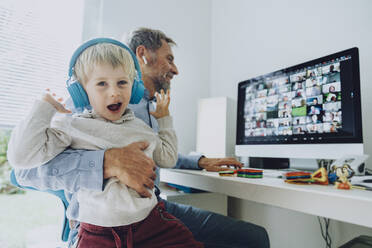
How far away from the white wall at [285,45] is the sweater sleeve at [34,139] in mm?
1491

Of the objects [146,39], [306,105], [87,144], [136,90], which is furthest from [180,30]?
[87,144]

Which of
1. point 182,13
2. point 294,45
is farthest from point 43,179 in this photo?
point 182,13

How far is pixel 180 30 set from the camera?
234 centimetres

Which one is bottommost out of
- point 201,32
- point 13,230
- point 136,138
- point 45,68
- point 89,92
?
point 13,230

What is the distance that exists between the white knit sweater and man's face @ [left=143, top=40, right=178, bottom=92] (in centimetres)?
54

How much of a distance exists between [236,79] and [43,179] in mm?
1802

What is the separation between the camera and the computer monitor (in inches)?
40.2

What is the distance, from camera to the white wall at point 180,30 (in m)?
1.91

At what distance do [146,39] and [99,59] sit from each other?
2.08 ft

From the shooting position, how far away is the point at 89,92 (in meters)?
0.77

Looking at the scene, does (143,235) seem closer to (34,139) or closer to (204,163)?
(34,139)

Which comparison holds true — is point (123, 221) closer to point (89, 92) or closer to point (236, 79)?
point (89, 92)

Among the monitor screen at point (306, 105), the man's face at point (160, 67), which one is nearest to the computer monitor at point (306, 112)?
the monitor screen at point (306, 105)

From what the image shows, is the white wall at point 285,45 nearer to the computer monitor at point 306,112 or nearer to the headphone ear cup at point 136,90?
the computer monitor at point 306,112
